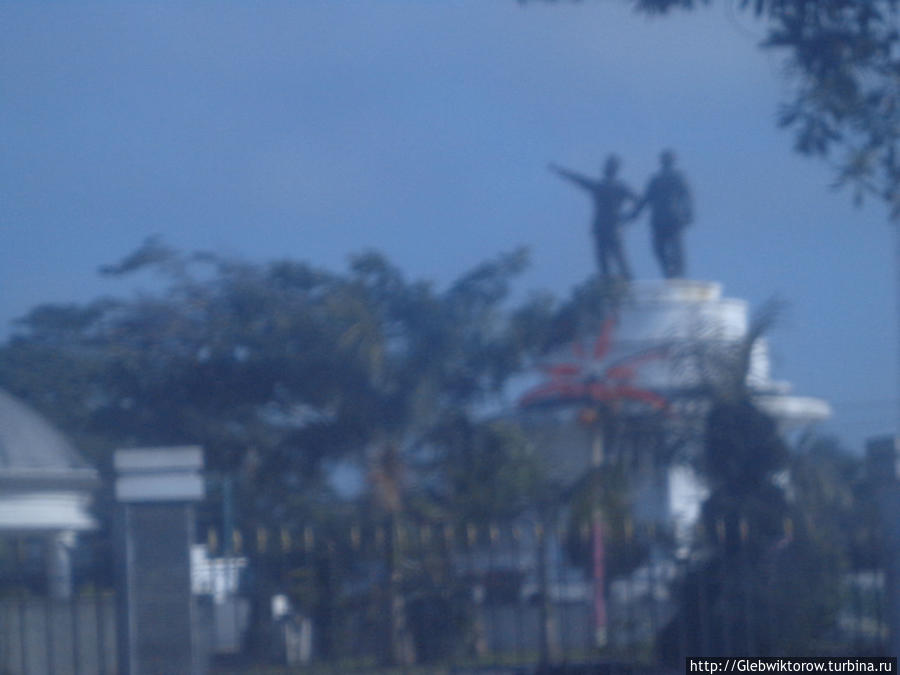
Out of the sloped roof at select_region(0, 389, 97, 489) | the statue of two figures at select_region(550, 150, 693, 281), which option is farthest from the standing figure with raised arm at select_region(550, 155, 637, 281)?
the sloped roof at select_region(0, 389, 97, 489)

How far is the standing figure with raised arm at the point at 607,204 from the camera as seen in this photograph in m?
12.6

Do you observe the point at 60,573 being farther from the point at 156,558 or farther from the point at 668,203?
the point at 668,203

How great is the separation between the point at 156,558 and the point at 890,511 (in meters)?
4.08

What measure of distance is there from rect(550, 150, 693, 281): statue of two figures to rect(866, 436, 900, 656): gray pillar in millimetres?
5666

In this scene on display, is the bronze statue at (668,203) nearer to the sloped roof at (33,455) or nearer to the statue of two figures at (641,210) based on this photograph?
the statue of two figures at (641,210)

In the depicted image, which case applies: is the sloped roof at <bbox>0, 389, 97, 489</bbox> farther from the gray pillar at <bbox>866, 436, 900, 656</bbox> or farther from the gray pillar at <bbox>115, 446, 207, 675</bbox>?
the gray pillar at <bbox>866, 436, 900, 656</bbox>

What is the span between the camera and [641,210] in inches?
492

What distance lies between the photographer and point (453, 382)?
44.9 feet

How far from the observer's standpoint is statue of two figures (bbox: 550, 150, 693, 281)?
12.3 metres

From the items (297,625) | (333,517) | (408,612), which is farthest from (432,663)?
(333,517)

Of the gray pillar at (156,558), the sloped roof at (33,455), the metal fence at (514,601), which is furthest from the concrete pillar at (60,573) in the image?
the sloped roof at (33,455)

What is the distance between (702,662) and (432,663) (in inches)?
61.1

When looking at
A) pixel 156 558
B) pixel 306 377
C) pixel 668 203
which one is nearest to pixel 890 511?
pixel 156 558

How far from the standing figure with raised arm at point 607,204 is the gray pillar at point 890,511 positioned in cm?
601
